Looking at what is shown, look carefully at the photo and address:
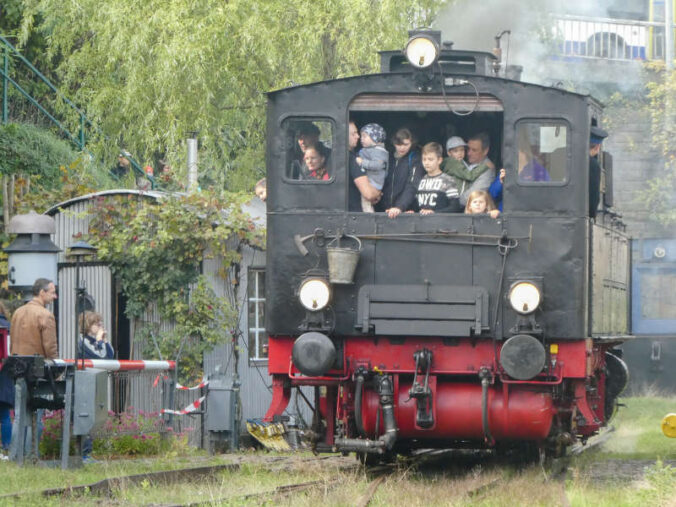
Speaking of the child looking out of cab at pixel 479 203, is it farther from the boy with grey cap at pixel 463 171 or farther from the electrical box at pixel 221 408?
the electrical box at pixel 221 408

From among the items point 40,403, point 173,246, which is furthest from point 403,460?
point 173,246

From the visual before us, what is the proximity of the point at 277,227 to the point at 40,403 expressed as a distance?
9.88 ft

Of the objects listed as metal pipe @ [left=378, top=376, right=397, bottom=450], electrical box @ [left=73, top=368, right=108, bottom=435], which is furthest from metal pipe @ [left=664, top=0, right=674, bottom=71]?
electrical box @ [left=73, top=368, right=108, bottom=435]

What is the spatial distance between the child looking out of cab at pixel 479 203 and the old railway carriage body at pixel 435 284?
14cm

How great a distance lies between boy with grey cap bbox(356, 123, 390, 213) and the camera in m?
10.5

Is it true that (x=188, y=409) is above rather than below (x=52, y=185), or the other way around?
below

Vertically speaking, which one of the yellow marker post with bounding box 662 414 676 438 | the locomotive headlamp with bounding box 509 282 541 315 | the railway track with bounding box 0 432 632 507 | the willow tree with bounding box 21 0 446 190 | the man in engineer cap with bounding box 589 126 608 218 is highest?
the willow tree with bounding box 21 0 446 190

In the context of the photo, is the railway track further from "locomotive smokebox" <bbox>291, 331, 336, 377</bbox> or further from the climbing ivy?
the climbing ivy

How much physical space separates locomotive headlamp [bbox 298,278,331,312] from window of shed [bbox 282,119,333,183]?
3.23ft

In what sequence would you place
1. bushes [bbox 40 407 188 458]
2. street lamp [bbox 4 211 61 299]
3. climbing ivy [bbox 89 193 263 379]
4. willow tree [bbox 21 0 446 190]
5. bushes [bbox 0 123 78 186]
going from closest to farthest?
bushes [bbox 40 407 188 458]
street lamp [bbox 4 211 61 299]
climbing ivy [bbox 89 193 263 379]
bushes [bbox 0 123 78 186]
willow tree [bbox 21 0 446 190]

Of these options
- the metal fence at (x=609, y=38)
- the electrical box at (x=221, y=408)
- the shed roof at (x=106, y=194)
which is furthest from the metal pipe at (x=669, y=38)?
the electrical box at (x=221, y=408)

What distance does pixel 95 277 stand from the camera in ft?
51.2

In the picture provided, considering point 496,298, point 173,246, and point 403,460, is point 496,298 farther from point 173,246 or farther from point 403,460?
point 173,246

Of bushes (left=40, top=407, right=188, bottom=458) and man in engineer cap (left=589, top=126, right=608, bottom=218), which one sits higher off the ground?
man in engineer cap (left=589, top=126, right=608, bottom=218)
